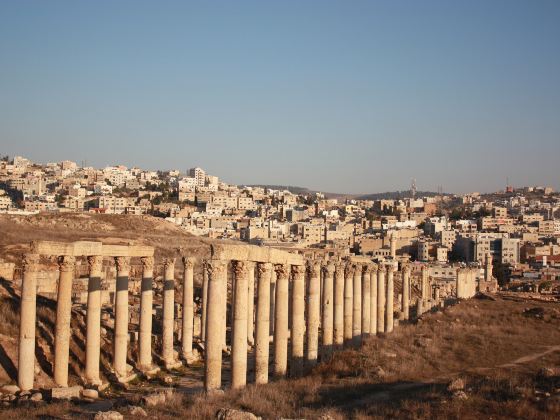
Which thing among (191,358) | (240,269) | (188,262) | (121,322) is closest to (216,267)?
(240,269)

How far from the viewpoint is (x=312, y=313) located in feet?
84.6

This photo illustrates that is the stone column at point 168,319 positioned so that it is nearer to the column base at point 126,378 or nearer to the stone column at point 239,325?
the column base at point 126,378

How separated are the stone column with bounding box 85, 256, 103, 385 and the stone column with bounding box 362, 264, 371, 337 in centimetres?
1525

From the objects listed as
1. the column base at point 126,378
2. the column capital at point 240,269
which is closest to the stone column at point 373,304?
the column base at point 126,378

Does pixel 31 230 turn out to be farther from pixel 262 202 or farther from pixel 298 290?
pixel 262 202

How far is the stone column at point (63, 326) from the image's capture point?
2059 cm

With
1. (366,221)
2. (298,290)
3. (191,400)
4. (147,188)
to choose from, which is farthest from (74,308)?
(147,188)

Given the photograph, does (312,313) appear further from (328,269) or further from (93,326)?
(93,326)

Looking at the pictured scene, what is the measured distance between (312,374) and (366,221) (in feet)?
441

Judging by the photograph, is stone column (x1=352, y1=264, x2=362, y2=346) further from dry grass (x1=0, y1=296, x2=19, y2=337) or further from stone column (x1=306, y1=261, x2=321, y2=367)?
dry grass (x1=0, y1=296, x2=19, y2=337)

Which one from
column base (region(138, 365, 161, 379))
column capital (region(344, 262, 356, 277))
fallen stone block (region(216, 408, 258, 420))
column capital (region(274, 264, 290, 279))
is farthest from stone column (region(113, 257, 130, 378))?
column capital (region(344, 262, 356, 277))

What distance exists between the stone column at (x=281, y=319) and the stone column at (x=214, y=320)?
3635 mm

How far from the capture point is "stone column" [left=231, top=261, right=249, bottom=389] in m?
19.0

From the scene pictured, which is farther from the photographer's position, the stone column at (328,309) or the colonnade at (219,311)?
the stone column at (328,309)
